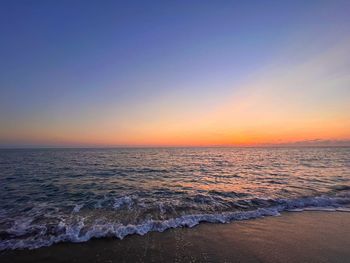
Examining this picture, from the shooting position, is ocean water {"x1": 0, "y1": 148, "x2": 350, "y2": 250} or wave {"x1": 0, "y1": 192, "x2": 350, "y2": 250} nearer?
wave {"x1": 0, "y1": 192, "x2": 350, "y2": 250}

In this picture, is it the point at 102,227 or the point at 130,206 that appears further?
the point at 130,206

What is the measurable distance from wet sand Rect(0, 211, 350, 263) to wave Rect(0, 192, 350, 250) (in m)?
0.44

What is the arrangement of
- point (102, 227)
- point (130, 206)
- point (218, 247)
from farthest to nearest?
1. point (130, 206)
2. point (102, 227)
3. point (218, 247)

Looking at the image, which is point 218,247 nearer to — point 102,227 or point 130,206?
point 102,227

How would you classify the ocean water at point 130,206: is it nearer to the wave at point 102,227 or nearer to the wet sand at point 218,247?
the wave at point 102,227

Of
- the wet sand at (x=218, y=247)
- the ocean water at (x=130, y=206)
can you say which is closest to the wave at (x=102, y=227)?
the ocean water at (x=130, y=206)

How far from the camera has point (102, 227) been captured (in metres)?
8.62

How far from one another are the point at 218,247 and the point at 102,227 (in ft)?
14.4

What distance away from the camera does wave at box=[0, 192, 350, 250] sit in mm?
7586

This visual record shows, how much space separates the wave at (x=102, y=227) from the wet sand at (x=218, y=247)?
0.44m

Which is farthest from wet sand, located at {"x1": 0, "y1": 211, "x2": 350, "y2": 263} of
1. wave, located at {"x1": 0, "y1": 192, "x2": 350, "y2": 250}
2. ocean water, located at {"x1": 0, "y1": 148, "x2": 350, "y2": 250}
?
ocean water, located at {"x1": 0, "y1": 148, "x2": 350, "y2": 250}

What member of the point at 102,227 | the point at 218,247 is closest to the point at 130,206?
the point at 102,227

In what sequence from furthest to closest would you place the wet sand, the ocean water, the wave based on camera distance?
1. the ocean water
2. the wave
3. the wet sand

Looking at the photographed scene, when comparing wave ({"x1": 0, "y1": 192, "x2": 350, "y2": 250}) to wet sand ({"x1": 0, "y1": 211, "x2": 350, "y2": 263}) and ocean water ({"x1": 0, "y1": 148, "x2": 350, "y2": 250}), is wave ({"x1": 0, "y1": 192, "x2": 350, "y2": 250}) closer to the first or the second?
ocean water ({"x1": 0, "y1": 148, "x2": 350, "y2": 250})
